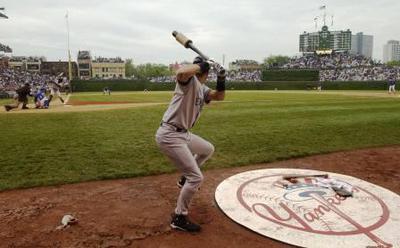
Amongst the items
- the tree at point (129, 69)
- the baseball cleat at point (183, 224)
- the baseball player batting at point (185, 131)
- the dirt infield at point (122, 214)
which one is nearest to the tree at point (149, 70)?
the tree at point (129, 69)

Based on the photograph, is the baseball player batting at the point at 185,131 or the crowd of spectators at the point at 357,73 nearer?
the baseball player batting at the point at 185,131

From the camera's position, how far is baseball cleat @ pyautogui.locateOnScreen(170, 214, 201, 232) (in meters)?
4.18

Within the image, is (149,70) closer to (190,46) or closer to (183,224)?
(190,46)

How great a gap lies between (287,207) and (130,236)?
6.85 feet

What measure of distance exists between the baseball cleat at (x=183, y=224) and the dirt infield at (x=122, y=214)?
0.25 feet

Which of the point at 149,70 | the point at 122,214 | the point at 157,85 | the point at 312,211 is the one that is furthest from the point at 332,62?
the point at 149,70

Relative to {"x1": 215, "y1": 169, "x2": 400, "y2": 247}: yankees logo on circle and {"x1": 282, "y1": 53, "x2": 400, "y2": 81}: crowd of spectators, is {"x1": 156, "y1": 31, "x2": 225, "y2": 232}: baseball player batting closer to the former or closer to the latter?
{"x1": 215, "y1": 169, "x2": 400, "y2": 247}: yankees logo on circle

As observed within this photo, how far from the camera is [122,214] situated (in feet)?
15.3

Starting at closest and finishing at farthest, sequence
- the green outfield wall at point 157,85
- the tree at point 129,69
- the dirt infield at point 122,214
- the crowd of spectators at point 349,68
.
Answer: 1. the dirt infield at point 122,214
2. the green outfield wall at point 157,85
3. the crowd of spectators at point 349,68
4. the tree at point 129,69

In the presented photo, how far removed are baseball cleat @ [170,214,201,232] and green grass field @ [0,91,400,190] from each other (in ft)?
8.00

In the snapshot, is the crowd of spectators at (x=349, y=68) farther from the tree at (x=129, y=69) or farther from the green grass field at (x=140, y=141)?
the tree at (x=129, y=69)

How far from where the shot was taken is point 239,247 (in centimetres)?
381

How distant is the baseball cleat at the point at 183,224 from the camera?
13.7 ft

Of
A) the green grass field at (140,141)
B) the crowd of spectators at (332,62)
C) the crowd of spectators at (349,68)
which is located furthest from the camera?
the crowd of spectators at (332,62)
